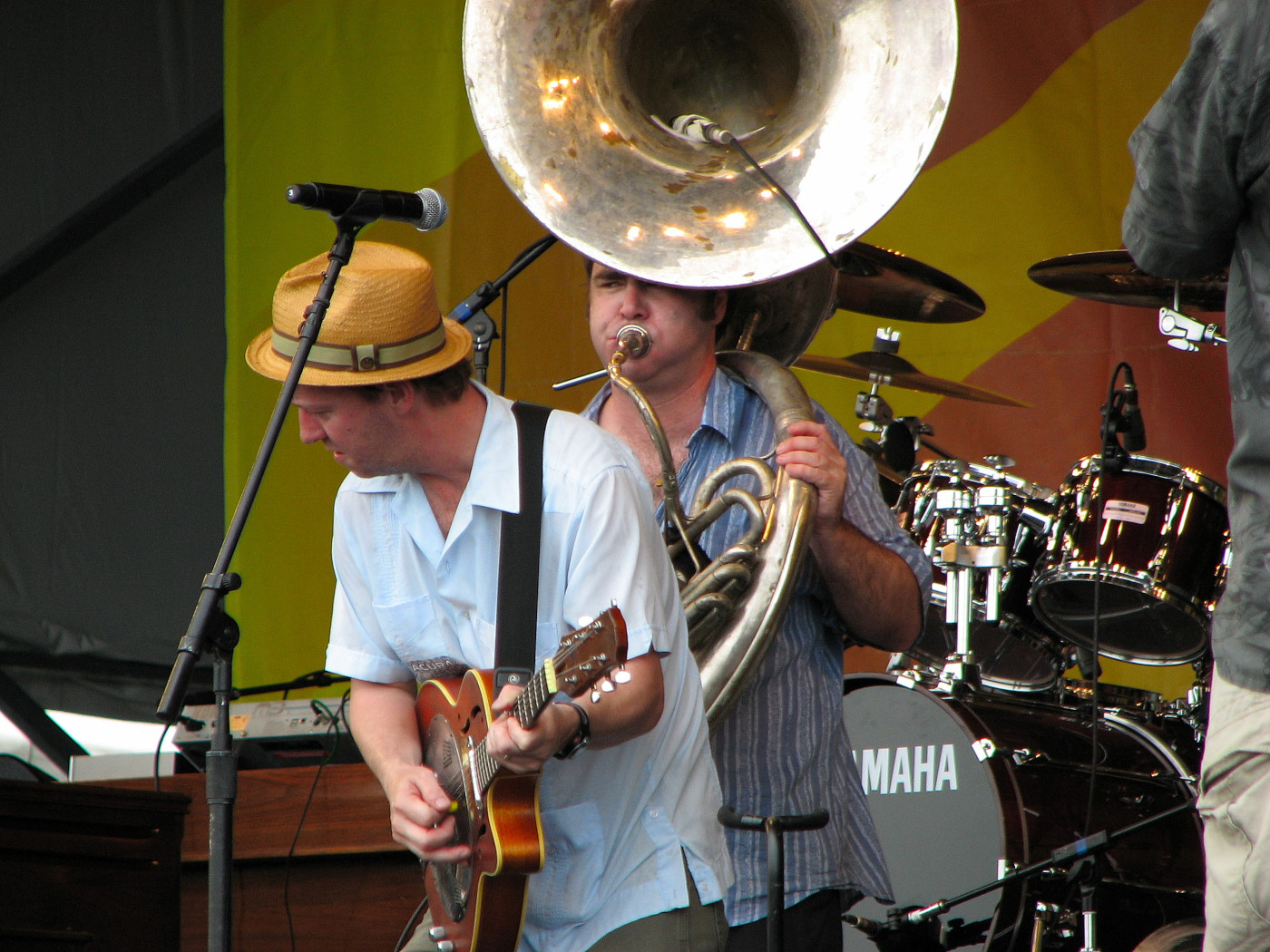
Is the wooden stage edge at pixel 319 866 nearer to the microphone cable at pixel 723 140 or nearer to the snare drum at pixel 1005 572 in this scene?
the snare drum at pixel 1005 572

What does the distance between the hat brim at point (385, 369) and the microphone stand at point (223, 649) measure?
36mm

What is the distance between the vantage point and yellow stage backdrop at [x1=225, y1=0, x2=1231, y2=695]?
14.9ft

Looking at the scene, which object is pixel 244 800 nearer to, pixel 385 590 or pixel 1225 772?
pixel 385 590

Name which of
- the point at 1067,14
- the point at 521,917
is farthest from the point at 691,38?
the point at 1067,14

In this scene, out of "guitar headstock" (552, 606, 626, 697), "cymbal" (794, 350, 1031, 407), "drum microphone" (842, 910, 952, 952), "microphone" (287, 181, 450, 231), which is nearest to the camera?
"guitar headstock" (552, 606, 626, 697)

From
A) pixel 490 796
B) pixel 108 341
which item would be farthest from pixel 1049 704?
pixel 108 341

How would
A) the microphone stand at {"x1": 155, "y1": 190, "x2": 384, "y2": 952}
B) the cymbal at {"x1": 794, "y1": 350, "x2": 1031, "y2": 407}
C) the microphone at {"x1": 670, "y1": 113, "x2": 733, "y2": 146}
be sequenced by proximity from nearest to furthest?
the microphone stand at {"x1": 155, "y1": 190, "x2": 384, "y2": 952}, the microphone at {"x1": 670, "y1": 113, "x2": 733, "y2": 146}, the cymbal at {"x1": 794, "y1": 350, "x2": 1031, "y2": 407}

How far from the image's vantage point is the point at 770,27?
262 centimetres

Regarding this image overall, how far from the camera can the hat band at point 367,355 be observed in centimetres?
192

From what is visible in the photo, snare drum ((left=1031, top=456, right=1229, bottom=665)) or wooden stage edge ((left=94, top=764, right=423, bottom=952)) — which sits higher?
snare drum ((left=1031, top=456, right=1229, bottom=665))

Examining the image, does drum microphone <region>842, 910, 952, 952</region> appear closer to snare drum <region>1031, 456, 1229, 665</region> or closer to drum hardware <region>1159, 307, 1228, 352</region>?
snare drum <region>1031, 456, 1229, 665</region>

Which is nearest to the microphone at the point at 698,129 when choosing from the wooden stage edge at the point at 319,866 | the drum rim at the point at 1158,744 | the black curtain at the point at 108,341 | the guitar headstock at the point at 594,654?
the guitar headstock at the point at 594,654

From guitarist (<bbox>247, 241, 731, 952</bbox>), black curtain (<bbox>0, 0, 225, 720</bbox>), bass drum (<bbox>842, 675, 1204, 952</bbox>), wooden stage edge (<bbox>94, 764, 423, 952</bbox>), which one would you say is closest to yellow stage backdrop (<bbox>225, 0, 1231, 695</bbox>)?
black curtain (<bbox>0, 0, 225, 720</bbox>)

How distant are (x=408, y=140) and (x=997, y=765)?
10.4ft
